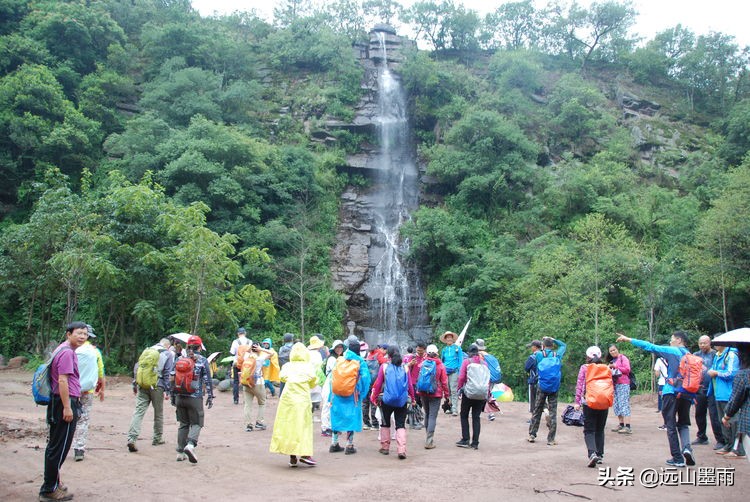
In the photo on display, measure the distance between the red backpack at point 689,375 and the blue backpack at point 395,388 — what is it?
3.45 metres

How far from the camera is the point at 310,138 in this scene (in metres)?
31.4

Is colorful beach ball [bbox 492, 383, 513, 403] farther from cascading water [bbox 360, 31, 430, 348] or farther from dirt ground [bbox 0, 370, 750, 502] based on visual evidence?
cascading water [bbox 360, 31, 430, 348]

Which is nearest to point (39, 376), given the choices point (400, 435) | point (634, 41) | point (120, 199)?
point (400, 435)

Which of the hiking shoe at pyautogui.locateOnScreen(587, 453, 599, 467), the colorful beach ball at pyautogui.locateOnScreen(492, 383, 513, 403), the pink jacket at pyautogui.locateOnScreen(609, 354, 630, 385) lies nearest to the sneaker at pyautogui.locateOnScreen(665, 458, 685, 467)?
the hiking shoe at pyautogui.locateOnScreen(587, 453, 599, 467)

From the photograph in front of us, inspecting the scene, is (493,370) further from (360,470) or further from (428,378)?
(360,470)

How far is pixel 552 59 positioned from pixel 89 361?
42.8 metres

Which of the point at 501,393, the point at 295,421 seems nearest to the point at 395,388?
the point at 295,421

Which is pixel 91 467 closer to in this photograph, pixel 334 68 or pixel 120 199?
pixel 120 199

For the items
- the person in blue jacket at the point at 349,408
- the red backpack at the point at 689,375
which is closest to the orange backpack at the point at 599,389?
the red backpack at the point at 689,375

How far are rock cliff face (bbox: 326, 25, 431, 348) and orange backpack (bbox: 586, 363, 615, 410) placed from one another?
16.9 metres

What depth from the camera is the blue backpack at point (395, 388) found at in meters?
7.25

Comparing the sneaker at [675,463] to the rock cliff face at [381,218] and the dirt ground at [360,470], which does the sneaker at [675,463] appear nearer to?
the dirt ground at [360,470]

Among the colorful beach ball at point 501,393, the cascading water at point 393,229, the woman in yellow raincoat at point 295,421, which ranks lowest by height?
the colorful beach ball at point 501,393

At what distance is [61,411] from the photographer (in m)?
4.93
